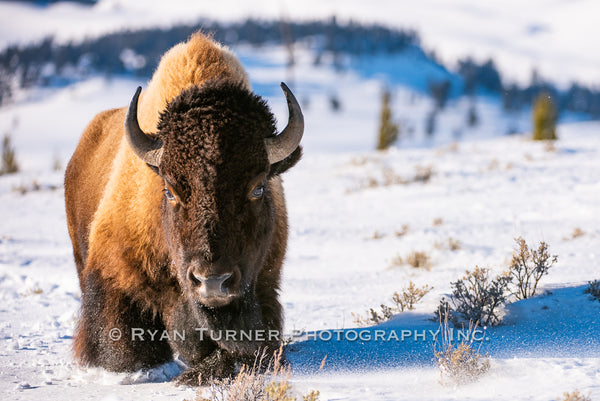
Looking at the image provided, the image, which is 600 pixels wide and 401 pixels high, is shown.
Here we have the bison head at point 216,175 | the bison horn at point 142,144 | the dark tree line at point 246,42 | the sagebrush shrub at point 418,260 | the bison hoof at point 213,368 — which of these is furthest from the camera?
the dark tree line at point 246,42

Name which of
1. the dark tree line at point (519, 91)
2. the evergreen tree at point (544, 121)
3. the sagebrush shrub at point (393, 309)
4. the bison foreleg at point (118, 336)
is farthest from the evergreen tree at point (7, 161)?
the dark tree line at point (519, 91)

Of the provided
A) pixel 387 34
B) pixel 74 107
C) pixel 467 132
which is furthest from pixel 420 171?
pixel 387 34

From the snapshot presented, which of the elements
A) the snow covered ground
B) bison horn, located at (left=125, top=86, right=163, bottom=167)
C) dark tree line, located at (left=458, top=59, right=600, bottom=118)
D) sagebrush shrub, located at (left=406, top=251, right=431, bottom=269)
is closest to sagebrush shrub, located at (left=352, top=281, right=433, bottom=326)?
the snow covered ground

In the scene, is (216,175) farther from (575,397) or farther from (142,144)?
(575,397)

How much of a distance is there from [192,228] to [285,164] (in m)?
0.94

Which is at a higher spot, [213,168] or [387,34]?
[387,34]

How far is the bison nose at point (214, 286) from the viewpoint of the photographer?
283cm

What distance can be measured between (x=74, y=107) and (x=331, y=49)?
2400 inches

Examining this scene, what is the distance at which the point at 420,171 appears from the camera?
482 inches

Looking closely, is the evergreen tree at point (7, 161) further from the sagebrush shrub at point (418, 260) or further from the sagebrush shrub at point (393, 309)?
the sagebrush shrub at point (393, 309)

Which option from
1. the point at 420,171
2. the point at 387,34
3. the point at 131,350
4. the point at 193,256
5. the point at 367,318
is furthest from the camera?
the point at 387,34

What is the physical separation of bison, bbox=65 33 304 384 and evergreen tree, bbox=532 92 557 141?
16.8 metres

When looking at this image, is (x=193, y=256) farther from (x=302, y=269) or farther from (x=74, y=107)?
(x=74, y=107)

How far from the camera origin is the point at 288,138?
11.3ft
